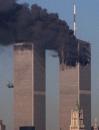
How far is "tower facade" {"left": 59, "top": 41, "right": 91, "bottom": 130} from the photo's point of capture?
124 m

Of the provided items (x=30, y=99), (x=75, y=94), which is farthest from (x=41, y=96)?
(x=75, y=94)

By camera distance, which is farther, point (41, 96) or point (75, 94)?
point (75, 94)

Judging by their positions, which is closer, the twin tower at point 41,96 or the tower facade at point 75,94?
the twin tower at point 41,96

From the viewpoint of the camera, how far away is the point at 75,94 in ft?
435

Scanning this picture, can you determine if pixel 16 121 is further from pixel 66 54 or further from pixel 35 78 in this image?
pixel 66 54

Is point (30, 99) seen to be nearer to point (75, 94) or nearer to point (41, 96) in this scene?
point (41, 96)

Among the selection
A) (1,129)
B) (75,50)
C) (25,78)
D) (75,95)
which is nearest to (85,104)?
(75,95)

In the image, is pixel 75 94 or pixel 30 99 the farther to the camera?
pixel 75 94

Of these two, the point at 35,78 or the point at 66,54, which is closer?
the point at 66,54

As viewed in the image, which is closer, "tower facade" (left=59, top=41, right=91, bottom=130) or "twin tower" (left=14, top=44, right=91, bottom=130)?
"twin tower" (left=14, top=44, right=91, bottom=130)

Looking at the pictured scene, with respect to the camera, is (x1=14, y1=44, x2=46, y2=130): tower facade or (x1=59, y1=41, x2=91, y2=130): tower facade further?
(x1=59, y1=41, x2=91, y2=130): tower facade

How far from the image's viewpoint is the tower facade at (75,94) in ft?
407

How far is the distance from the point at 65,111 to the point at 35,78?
1587 centimetres

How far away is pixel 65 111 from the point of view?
132 meters
